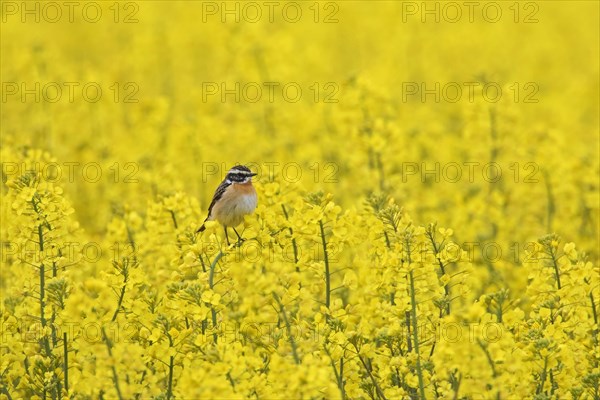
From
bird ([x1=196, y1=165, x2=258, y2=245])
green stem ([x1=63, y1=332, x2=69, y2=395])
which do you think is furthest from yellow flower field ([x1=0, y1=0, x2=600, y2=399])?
bird ([x1=196, y1=165, x2=258, y2=245])

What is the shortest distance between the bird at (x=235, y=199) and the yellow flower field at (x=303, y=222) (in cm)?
20

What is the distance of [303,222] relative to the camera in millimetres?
6043

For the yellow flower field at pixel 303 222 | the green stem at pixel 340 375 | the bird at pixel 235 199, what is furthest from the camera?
the bird at pixel 235 199

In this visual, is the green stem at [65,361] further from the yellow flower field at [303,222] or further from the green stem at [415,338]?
the green stem at [415,338]

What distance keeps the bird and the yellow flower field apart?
0.64 feet

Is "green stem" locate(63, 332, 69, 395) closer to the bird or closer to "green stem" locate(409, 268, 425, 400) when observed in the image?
the bird

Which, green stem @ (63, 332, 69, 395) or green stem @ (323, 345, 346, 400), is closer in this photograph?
green stem @ (323, 345, 346, 400)

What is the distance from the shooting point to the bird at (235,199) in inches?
274

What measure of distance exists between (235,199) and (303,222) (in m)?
1.11

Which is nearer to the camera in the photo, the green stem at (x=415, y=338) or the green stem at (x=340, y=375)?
the green stem at (x=415, y=338)

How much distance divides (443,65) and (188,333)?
1456 centimetres

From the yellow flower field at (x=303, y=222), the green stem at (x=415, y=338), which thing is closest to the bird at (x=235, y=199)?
the yellow flower field at (x=303, y=222)

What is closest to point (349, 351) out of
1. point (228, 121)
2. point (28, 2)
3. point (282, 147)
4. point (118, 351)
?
point (118, 351)

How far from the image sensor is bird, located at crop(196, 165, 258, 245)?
6.95 metres
